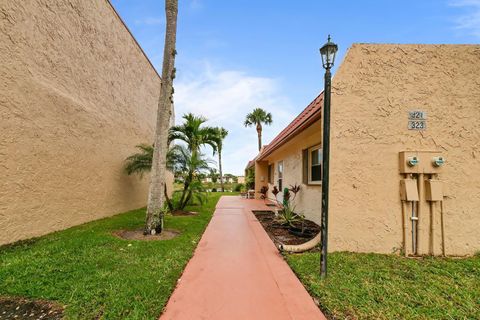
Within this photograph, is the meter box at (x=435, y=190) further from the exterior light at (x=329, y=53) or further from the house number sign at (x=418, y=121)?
the exterior light at (x=329, y=53)

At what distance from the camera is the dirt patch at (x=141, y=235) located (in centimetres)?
570

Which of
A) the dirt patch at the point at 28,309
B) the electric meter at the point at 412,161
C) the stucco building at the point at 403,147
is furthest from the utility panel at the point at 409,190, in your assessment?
the dirt patch at the point at 28,309

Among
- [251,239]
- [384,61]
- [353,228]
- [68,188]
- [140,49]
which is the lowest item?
[251,239]

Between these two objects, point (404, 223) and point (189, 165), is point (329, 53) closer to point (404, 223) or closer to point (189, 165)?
point (404, 223)

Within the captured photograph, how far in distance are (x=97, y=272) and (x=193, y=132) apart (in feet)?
22.7

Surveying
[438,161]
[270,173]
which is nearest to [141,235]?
[438,161]

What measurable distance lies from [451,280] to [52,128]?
8.56 m

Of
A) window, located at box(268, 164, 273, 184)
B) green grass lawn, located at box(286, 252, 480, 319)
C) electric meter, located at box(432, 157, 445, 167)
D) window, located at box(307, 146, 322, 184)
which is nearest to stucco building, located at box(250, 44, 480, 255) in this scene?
electric meter, located at box(432, 157, 445, 167)

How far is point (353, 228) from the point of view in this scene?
474 cm

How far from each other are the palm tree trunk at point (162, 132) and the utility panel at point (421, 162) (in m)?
5.40

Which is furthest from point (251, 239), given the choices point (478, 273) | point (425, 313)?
point (478, 273)

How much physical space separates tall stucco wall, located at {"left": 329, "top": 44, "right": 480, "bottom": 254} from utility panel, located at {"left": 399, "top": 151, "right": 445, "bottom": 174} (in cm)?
14

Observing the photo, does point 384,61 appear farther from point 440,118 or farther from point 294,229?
point 294,229

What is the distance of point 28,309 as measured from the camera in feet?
8.50
